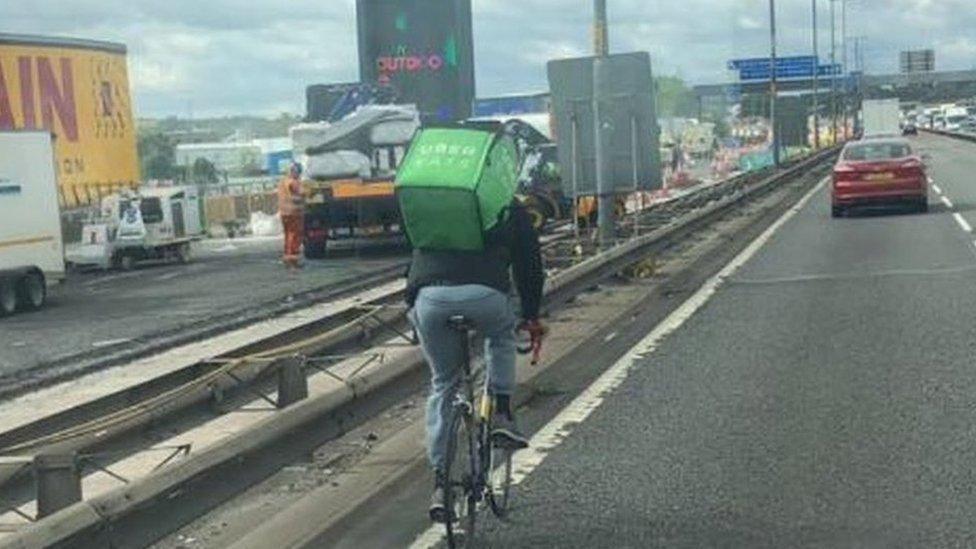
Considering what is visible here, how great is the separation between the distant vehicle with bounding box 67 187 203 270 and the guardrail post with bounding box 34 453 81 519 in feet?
83.9

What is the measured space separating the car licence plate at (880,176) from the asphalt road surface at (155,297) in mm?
9329

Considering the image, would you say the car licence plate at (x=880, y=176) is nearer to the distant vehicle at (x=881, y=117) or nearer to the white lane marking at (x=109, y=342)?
the white lane marking at (x=109, y=342)

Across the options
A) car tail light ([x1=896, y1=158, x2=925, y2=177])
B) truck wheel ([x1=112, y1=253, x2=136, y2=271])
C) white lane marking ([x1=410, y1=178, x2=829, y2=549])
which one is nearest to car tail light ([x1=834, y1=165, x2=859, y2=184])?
car tail light ([x1=896, y1=158, x2=925, y2=177])

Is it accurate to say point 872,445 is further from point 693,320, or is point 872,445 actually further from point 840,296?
point 840,296

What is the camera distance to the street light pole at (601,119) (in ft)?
57.3

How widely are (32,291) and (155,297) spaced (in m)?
1.84

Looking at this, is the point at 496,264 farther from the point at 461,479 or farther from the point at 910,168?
the point at 910,168

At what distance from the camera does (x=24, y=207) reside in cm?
2188

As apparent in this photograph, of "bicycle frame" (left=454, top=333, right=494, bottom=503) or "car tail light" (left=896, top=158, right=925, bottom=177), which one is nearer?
"bicycle frame" (left=454, top=333, right=494, bottom=503)

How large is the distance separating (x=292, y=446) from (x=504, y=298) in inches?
56.3

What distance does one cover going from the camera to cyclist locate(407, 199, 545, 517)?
5875 millimetres

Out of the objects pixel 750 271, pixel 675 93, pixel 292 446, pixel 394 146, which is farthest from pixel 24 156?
pixel 675 93

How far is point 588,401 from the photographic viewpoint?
31.2 feet

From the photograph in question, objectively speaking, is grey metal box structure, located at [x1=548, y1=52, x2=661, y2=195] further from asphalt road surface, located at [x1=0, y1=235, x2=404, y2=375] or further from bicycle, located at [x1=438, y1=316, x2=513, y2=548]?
bicycle, located at [x1=438, y1=316, x2=513, y2=548]
